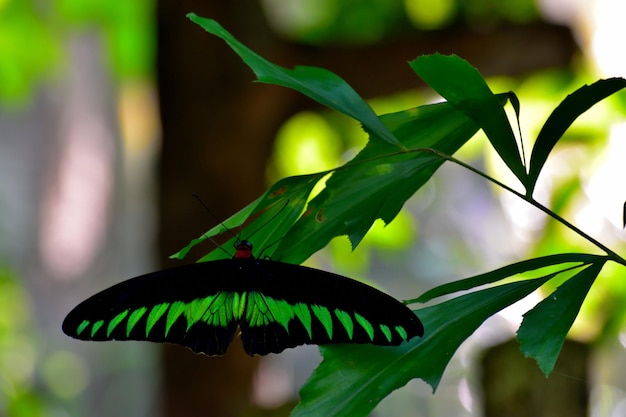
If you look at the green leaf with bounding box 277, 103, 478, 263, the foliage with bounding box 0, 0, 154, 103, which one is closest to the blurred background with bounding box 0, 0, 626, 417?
the foliage with bounding box 0, 0, 154, 103

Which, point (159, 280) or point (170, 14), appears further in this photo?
point (170, 14)

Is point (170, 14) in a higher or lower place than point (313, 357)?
higher

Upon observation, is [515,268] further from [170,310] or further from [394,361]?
[170,310]

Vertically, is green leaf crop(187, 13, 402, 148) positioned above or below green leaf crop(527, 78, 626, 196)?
above

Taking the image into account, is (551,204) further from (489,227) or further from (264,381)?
(489,227)

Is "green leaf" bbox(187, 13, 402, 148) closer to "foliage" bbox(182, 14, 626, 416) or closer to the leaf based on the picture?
"foliage" bbox(182, 14, 626, 416)

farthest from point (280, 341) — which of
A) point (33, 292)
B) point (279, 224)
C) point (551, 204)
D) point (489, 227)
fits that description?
point (33, 292)
